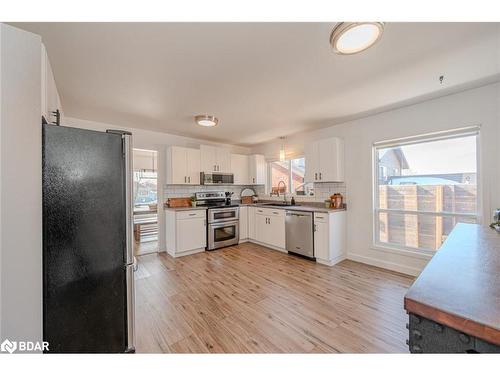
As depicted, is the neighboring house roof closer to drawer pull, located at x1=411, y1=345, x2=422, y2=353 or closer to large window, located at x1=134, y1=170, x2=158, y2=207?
drawer pull, located at x1=411, y1=345, x2=422, y2=353

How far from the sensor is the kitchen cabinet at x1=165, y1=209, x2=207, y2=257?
12.5ft

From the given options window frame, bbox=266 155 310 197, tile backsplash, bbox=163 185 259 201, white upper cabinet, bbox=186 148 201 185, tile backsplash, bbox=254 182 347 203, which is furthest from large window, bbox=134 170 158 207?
tile backsplash, bbox=254 182 347 203

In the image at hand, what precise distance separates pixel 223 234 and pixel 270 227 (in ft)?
3.39

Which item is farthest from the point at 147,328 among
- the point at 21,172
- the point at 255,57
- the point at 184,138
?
the point at 184,138

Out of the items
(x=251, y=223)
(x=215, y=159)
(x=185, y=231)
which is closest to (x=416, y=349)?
(x=185, y=231)

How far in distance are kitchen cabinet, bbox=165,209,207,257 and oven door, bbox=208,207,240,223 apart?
0.14 meters

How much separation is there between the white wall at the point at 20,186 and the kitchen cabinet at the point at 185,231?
2.76 metres

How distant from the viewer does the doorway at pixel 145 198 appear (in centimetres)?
538

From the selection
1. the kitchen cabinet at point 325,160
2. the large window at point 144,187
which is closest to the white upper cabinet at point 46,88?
the kitchen cabinet at point 325,160

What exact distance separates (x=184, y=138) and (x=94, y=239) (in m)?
3.57

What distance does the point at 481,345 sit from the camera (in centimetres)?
55

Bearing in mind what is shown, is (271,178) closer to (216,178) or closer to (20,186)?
(216,178)

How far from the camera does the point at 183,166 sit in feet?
13.7

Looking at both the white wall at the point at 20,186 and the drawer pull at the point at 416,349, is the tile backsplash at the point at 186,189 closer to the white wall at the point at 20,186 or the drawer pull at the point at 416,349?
the white wall at the point at 20,186
